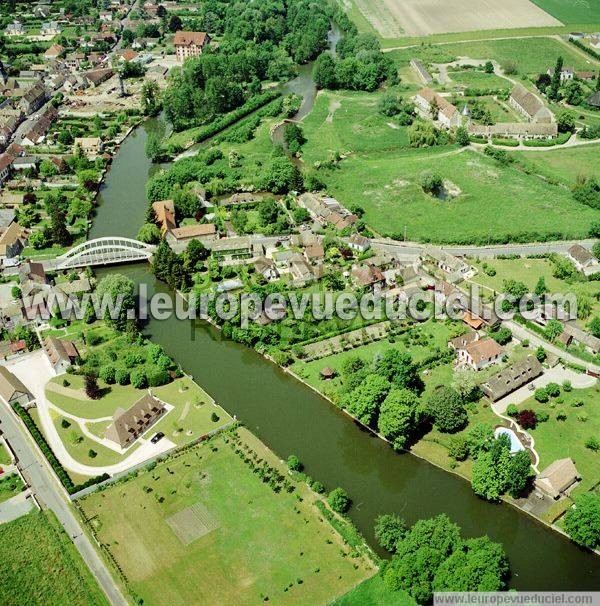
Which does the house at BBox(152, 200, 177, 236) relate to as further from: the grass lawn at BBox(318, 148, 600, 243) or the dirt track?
the dirt track

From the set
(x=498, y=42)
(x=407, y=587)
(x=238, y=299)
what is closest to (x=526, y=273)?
(x=238, y=299)

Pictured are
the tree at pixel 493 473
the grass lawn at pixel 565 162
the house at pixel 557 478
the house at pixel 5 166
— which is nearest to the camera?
the tree at pixel 493 473

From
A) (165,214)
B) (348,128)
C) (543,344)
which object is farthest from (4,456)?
(348,128)

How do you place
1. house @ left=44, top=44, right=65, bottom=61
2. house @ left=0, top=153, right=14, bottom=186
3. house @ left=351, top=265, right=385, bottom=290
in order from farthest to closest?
house @ left=44, top=44, right=65, bottom=61, house @ left=0, top=153, right=14, bottom=186, house @ left=351, top=265, right=385, bottom=290

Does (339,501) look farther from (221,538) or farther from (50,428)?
(50,428)

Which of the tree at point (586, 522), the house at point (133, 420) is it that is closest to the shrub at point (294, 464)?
the house at point (133, 420)

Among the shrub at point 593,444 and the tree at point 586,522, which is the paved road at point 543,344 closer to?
the shrub at point 593,444

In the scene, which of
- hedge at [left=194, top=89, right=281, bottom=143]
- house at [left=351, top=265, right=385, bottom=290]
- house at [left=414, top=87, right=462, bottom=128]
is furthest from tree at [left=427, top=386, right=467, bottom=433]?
hedge at [left=194, top=89, right=281, bottom=143]
